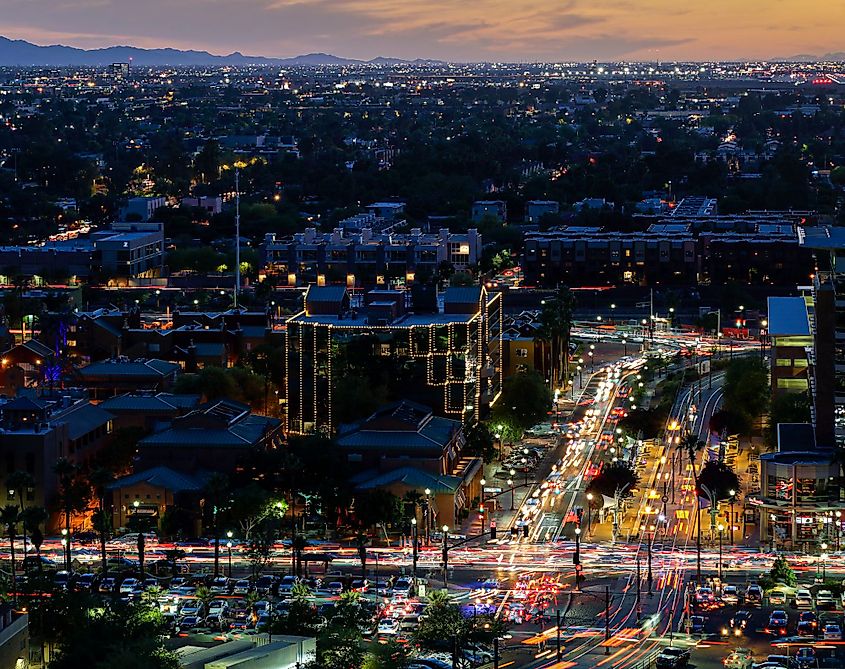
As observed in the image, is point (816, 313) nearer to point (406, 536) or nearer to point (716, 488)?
point (716, 488)

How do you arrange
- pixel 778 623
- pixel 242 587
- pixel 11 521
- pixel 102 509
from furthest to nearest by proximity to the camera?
1. pixel 102 509
2. pixel 11 521
3. pixel 242 587
4. pixel 778 623

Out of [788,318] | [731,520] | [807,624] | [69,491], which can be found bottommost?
[731,520]

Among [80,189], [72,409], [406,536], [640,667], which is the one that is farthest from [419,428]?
[80,189]

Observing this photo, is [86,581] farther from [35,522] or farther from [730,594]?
[730,594]

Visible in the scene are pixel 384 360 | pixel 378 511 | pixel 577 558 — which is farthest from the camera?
pixel 384 360

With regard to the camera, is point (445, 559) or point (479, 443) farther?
point (479, 443)

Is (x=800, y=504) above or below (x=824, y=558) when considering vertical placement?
above

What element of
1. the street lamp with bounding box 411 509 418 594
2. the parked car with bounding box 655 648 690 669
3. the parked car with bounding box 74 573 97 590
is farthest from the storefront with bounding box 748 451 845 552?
the parked car with bounding box 74 573 97 590

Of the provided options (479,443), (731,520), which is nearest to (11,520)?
(479,443)
